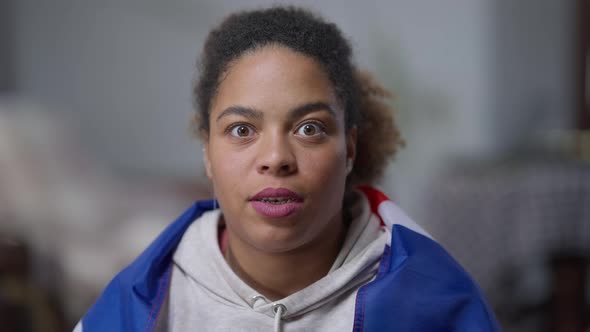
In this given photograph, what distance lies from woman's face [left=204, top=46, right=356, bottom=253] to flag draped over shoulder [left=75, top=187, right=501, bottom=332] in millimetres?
127

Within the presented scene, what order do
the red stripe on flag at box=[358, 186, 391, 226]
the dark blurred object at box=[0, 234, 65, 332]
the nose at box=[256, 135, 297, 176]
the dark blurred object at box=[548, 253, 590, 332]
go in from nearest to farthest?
the nose at box=[256, 135, 297, 176], the red stripe on flag at box=[358, 186, 391, 226], the dark blurred object at box=[0, 234, 65, 332], the dark blurred object at box=[548, 253, 590, 332]

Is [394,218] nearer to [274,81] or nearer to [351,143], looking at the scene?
[351,143]

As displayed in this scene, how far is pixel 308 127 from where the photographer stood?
979 millimetres

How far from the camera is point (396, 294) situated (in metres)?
0.96

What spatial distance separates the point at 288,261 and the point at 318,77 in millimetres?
288

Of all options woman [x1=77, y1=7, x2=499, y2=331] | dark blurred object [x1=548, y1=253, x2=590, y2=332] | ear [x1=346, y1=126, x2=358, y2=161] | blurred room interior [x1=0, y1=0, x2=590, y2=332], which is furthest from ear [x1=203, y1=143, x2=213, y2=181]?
dark blurred object [x1=548, y1=253, x2=590, y2=332]

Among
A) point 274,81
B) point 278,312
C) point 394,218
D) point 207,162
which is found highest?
point 274,81

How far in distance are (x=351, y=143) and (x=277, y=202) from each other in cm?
21

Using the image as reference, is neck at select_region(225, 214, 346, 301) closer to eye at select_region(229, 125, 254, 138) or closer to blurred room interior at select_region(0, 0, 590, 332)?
eye at select_region(229, 125, 254, 138)

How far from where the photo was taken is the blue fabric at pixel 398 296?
3.15 feet

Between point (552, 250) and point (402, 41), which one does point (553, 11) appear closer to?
point (402, 41)

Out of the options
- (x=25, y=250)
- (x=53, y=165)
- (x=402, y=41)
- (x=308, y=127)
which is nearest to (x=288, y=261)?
(x=308, y=127)

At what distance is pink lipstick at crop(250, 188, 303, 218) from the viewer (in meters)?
0.94

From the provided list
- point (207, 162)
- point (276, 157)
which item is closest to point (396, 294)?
point (276, 157)
